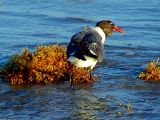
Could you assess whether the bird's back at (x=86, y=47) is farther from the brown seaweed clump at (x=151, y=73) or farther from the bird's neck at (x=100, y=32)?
the brown seaweed clump at (x=151, y=73)

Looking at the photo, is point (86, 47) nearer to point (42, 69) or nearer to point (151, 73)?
point (42, 69)

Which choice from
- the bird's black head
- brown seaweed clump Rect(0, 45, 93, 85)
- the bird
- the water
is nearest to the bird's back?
the bird

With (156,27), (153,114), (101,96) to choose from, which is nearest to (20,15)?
(156,27)

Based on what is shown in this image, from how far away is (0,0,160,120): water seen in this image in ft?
29.6

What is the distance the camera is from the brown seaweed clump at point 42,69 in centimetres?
1062

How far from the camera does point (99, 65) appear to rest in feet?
39.6

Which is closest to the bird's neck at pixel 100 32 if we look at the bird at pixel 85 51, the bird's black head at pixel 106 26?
the bird's black head at pixel 106 26

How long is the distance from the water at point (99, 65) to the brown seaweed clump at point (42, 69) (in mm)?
254

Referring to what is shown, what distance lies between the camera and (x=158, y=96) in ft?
32.2

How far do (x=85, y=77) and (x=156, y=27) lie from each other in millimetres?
5460

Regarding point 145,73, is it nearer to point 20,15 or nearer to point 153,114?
point 153,114

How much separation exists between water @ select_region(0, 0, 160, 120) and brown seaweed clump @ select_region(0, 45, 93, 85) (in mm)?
254

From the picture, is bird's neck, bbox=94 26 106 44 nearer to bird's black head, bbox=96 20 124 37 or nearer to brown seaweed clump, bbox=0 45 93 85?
bird's black head, bbox=96 20 124 37

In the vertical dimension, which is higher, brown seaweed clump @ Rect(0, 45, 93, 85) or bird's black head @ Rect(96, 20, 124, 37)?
bird's black head @ Rect(96, 20, 124, 37)
